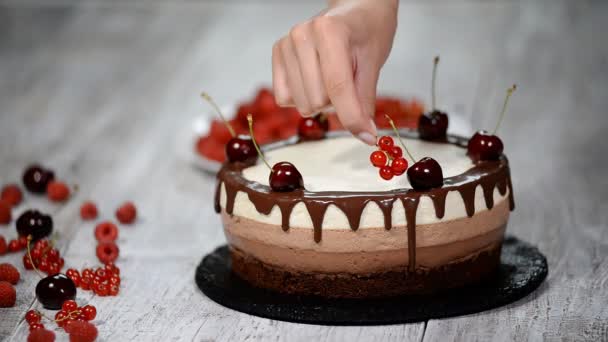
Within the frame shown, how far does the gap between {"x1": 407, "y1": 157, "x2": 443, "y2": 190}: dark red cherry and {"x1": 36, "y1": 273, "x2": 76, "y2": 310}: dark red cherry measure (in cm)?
97

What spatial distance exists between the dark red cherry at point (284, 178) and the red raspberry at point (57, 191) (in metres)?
1.37

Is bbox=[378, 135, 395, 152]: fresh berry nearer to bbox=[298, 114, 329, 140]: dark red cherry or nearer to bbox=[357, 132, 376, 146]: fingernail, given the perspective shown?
bbox=[357, 132, 376, 146]: fingernail

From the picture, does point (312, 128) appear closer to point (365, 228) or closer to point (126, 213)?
point (365, 228)

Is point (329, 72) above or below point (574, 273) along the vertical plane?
above

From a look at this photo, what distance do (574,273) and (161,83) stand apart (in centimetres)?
318

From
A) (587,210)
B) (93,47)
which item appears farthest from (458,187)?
(93,47)

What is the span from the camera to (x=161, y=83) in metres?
5.27

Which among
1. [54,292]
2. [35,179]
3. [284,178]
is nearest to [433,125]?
[284,178]

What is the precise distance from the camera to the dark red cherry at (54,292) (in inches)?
97.7

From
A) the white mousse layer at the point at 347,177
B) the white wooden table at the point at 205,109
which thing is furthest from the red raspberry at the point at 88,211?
the white mousse layer at the point at 347,177

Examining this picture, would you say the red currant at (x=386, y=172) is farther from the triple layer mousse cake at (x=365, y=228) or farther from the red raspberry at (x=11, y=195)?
the red raspberry at (x=11, y=195)

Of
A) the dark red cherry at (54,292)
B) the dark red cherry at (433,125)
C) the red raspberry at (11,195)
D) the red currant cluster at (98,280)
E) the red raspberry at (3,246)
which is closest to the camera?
the dark red cherry at (54,292)

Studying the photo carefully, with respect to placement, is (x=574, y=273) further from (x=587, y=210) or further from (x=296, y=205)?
(x=296, y=205)

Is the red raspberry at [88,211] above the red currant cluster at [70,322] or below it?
below
